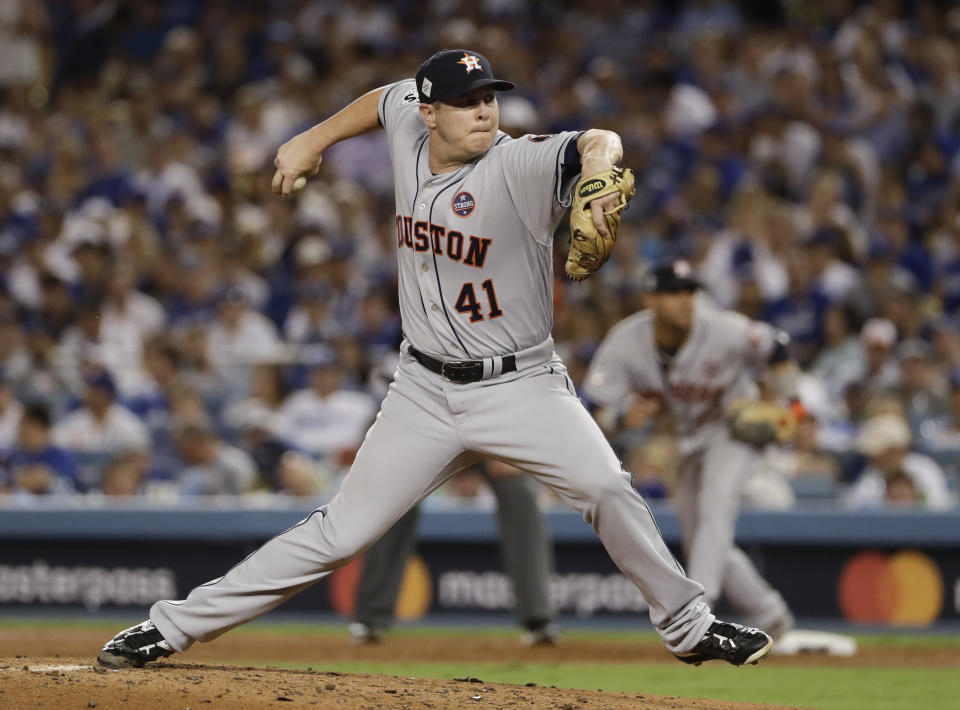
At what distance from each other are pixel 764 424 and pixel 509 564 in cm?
151

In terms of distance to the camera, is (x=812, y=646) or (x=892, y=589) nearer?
(x=812, y=646)

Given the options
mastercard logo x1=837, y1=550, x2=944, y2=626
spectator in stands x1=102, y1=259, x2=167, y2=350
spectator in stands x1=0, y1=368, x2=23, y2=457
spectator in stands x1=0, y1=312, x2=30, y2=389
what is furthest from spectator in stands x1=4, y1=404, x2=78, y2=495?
mastercard logo x1=837, y1=550, x2=944, y2=626

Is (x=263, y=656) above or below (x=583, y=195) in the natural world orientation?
below

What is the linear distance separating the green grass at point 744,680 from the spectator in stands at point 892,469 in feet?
7.01

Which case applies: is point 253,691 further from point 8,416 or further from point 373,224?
point 373,224

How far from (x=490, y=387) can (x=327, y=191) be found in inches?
335

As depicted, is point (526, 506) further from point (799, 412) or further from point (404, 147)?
point (404, 147)

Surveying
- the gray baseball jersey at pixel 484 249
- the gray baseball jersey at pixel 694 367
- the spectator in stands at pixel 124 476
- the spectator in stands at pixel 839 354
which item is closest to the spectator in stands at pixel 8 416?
the spectator in stands at pixel 124 476

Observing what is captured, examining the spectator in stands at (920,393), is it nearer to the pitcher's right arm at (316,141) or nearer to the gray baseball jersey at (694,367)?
the gray baseball jersey at (694,367)

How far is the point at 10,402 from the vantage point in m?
10.3

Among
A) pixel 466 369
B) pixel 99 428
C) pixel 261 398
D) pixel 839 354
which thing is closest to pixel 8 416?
pixel 99 428

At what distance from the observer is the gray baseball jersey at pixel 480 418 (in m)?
4.25

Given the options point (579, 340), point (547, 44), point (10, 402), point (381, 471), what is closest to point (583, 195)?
point (381, 471)

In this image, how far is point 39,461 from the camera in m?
9.33
